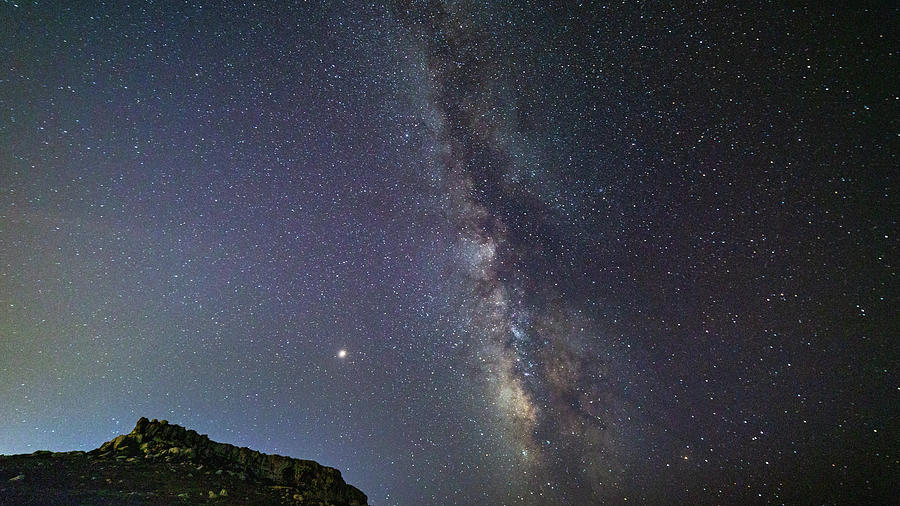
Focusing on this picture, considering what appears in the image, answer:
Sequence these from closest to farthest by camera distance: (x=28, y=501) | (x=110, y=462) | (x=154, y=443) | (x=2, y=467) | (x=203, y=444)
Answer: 1. (x=28, y=501)
2. (x=2, y=467)
3. (x=110, y=462)
4. (x=154, y=443)
5. (x=203, y=444)

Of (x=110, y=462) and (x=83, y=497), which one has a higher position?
(x=110, y=462)

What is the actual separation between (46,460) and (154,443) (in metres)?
4.21

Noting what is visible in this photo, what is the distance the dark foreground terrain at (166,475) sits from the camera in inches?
531

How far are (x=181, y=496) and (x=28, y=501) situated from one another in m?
4.38

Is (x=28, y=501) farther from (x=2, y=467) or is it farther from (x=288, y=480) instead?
(x=288, y=480)

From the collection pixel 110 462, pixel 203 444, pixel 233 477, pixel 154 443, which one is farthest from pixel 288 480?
pixel 110 462

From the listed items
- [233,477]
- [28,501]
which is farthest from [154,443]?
[28,501]

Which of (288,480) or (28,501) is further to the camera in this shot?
(288,480)

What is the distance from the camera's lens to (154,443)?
1919 centimetres

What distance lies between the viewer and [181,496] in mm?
15125

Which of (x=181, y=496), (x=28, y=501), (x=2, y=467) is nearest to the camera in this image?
(x=28, y=501)

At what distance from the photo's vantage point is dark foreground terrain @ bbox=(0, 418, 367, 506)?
13.5m

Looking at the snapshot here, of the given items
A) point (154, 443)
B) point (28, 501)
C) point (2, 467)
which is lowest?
point (28, 501)

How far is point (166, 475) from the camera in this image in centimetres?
1653
